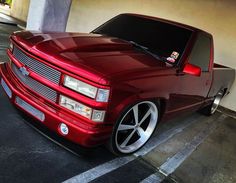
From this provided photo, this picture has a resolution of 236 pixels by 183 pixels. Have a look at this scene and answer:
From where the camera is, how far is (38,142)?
3586 mm

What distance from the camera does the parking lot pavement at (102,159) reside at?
10.2ft

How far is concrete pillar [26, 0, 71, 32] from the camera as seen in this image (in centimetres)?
698

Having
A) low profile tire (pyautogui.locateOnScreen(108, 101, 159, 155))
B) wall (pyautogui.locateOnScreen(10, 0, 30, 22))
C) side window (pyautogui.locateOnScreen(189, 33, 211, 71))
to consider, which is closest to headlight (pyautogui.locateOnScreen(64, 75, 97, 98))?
low profile tire (pyautogui.locateOnScreen(108, 101, 159, 155))

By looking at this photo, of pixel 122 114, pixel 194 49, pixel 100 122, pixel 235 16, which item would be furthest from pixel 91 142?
pixel 235 16

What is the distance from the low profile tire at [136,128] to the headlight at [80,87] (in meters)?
0.69

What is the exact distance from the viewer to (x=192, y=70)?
3898 mm

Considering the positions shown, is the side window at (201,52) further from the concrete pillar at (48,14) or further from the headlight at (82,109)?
the concrete pillar at (48,14)

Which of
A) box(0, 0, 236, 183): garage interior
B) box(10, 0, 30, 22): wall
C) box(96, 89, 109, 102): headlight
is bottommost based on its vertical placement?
box(10, 0, 30, 22): wall

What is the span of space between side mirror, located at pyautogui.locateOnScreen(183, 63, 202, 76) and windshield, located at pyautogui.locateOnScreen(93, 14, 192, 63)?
6.4 inches

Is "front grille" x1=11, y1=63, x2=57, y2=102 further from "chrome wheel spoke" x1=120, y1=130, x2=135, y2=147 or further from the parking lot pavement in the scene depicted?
"chrome wheel spoke" x1=120, y1=130, x2=135, y2=147

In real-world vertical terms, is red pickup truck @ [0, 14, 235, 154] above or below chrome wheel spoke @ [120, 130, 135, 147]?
above

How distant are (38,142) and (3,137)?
0.39 m

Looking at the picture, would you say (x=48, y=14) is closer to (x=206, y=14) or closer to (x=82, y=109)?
(x=206, y=14)

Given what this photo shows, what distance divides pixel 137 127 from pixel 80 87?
1.16m
